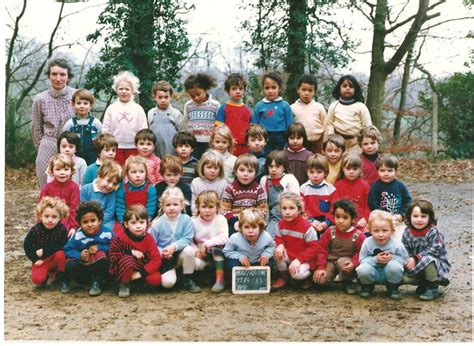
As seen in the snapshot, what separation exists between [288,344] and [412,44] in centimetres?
1101

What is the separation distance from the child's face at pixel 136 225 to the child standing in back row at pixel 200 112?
144cm

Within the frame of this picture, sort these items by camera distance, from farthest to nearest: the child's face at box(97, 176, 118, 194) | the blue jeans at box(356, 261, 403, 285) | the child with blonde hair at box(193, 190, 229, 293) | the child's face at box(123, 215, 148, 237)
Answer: the child's face at box(97, 176, 118, 194), the child with blonde hair at box(193, 190, 229, 293), the child's face at box(123, 215, 148, 237), the blue jeans at box(356, 261, 403, 285)

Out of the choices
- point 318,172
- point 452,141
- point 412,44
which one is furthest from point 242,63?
point 318,172

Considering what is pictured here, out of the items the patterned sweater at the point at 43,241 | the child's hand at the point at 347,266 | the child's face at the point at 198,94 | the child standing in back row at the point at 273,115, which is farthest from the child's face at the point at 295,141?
the patterned sweater at the point at 43,241

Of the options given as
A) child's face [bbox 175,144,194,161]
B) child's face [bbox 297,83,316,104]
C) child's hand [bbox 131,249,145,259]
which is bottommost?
child's hand [bbox 131,249,145,259]

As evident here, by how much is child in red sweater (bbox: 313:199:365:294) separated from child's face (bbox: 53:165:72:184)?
216 cm

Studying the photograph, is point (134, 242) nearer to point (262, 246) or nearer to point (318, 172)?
point (262, 246)

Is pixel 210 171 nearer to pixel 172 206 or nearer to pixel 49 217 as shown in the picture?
pixel 172 206

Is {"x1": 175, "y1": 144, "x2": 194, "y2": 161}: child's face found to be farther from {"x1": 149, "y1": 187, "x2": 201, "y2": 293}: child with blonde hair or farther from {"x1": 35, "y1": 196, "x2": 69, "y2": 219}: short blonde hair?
{"x1": 35, "y1": 196, "x2": 69, "y2": 219}: short blonde hair

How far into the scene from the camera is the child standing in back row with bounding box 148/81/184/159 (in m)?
6.16

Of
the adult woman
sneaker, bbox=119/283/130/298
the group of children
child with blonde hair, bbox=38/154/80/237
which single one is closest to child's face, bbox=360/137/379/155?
the group of children

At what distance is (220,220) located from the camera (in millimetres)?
5168

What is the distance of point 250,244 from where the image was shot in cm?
500

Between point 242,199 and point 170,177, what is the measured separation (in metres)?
0.65
